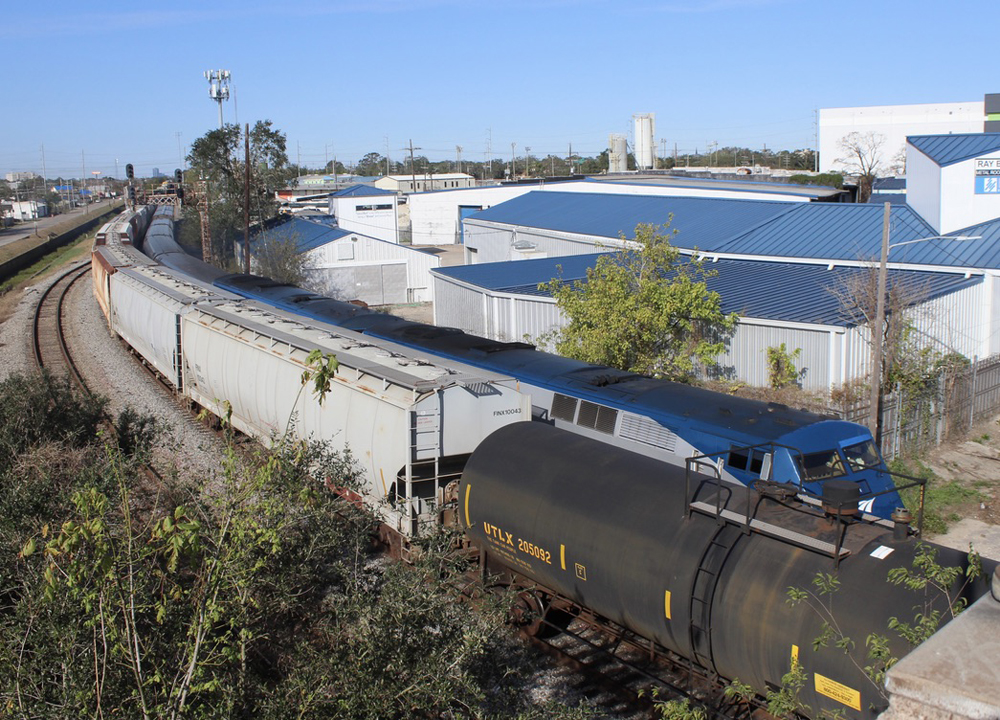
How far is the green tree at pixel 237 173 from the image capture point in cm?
5922

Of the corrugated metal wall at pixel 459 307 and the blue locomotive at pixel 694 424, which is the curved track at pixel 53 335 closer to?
the blue locomotive at pixel 694 424

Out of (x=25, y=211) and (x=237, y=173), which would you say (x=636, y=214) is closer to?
(x=237, y=173)

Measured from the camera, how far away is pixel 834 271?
103 ft

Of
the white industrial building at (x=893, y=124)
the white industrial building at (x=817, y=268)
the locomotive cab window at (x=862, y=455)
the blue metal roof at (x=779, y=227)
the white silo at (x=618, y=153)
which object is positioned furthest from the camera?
the white silo at (x=618, y=153)

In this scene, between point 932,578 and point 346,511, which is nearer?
point 932,578

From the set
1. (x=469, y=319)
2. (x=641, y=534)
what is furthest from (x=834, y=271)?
(x=641, y=534)

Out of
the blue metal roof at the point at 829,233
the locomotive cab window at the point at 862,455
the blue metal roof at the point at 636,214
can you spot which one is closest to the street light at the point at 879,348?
the locomotive cab window at the point at 862,455

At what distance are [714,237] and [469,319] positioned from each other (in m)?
11.8

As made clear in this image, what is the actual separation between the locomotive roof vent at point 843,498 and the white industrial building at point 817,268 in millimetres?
16763

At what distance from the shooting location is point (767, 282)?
30.8 m

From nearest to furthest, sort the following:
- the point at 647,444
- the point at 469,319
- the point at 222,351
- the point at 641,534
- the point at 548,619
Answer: the point at 641,534 < the point at 548,619 < the point at 647,444 < the point at 222,351 < the point at 469,319

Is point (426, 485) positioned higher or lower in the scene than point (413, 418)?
lower

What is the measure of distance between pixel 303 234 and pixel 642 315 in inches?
1468

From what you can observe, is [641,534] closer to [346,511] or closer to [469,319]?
[346,511]
